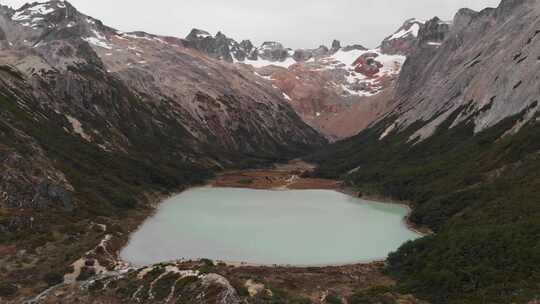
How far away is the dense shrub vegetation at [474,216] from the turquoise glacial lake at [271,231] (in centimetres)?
838

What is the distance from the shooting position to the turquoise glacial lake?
273ft

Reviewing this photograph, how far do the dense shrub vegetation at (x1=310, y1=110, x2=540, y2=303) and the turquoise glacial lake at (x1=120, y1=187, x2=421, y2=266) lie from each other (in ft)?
27.5

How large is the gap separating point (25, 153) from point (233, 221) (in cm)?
4746

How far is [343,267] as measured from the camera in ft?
244

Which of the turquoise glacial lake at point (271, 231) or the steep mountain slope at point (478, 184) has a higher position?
the steep mountain slope at point (478, 184)

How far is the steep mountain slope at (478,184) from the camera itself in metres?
59.6

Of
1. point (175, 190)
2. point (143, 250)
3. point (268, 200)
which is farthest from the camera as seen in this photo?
point (175, 190)

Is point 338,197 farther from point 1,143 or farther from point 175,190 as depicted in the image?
point 1,143

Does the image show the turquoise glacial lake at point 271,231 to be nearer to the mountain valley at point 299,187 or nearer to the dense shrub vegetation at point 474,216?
the mountain valley at point 299,187

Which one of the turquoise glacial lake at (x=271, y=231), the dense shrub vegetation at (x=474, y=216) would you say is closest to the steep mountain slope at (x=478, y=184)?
the dense shrub vegetation at (x=474, y=216)

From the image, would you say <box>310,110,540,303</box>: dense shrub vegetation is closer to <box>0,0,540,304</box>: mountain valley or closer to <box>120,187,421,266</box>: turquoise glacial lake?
<box>0,0,540,304</box>: mountain valley

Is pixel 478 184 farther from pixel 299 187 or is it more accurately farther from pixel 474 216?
pixel 299 187

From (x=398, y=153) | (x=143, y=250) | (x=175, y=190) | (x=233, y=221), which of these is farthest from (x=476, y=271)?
(x=398, y=153)

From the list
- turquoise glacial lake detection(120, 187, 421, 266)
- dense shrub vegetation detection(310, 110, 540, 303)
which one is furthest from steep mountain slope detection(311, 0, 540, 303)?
turquoise glacial lake detection(120, 187, 421, 266)
